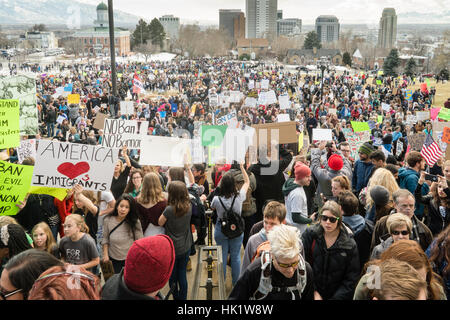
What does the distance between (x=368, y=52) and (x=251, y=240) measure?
120 m

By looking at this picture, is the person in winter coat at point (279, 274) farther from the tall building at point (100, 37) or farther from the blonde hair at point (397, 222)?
the tall building at point (100, 37)

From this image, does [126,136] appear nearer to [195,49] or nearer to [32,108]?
[32,108]

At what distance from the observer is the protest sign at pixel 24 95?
21.9ft

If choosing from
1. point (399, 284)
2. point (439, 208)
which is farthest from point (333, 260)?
point (439, 208)

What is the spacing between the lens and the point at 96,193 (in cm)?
452

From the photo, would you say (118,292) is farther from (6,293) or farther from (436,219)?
(436,219)

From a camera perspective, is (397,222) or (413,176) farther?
(413,176)

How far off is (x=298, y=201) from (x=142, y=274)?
2171 mm

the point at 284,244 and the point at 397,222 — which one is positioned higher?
the point at 284,244

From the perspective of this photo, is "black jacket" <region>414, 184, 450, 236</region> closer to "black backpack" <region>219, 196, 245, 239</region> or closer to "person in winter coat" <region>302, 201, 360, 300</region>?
"person in winter coat" <region>302, 201, 360, 300</region>

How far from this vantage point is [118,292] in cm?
198

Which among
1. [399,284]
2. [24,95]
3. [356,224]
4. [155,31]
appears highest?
[155,31]

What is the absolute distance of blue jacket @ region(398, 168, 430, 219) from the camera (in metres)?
4.87

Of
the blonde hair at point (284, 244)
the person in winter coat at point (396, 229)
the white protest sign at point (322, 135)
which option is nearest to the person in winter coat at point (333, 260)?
the person in winter coat at point (396, 229)
